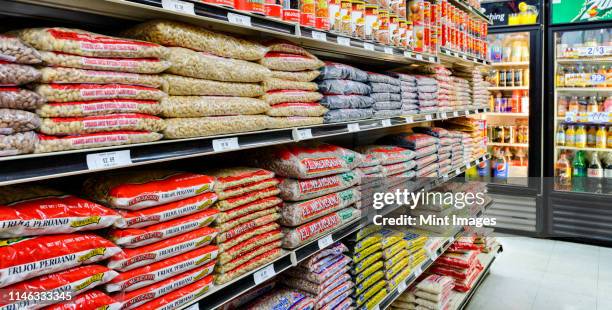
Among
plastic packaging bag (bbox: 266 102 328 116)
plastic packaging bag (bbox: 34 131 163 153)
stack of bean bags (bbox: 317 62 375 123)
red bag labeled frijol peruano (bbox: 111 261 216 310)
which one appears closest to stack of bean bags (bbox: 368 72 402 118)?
stack of bean bags (bbox: 317 62 375 123)

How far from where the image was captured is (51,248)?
1115 mm

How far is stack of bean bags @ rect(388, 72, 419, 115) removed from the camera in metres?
3.06

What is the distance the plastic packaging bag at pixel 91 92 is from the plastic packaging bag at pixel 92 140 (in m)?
0.10

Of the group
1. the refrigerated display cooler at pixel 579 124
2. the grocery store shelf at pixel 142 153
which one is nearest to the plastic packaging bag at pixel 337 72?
the grocery store shelf at pixel 142 153

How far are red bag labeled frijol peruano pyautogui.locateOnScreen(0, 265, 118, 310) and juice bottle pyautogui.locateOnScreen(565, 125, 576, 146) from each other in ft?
19.3

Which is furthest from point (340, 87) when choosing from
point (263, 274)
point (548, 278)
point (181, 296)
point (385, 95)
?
point (548, 278)

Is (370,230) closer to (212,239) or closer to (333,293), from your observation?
(333,293)

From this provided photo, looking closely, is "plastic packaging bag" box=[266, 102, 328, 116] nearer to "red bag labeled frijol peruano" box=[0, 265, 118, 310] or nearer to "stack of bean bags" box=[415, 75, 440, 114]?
"red bag labeled frijol peruano" box=[0, 265, 118, 310]

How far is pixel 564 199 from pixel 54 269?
5837 millimetres

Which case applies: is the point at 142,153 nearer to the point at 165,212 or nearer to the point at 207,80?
the point at 165,212

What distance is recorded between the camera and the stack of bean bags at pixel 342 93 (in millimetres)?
2227

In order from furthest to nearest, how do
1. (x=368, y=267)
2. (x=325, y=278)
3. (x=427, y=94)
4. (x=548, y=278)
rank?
(x=548, y=278), (x=427, y=94), (x=368, y=267), (x=325, y=278)

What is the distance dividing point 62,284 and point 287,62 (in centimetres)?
120

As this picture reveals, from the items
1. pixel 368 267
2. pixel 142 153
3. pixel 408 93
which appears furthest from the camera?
pixel 408 93
